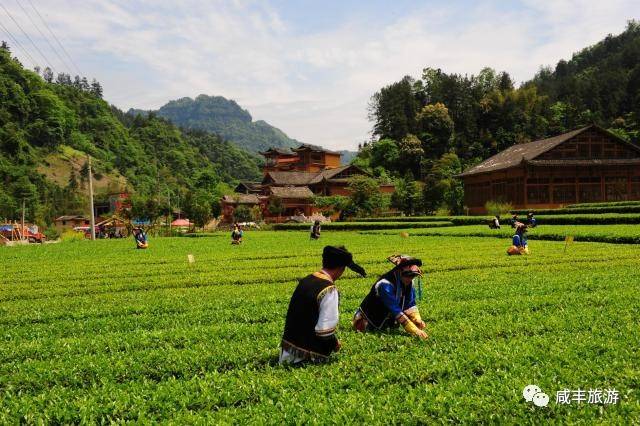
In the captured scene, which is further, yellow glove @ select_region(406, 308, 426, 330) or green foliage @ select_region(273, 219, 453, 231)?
green foliage @ select_region(273, 219, 453, 231)

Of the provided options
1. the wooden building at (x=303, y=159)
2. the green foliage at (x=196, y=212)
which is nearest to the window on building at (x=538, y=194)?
the green foliage at (x=196, y=212)

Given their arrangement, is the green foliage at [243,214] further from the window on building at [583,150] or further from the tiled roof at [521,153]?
the window on building at [583,150]

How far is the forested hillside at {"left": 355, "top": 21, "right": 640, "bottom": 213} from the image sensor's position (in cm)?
8125

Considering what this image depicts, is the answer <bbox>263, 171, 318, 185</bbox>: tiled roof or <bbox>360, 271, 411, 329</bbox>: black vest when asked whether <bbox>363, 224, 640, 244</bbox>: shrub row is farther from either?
<bbox>263, 171, 318, 185</bbox>: tiled roof

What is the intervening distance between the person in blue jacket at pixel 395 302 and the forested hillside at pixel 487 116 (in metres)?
65.5

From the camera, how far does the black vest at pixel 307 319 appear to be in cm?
613

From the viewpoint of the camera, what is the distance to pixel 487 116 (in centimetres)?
8706

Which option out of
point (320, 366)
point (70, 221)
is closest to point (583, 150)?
point (320, 366)

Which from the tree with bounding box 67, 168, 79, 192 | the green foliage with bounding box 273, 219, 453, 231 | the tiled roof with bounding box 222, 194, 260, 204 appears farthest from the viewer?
the tree with bounding box 67, 168, 79, 192

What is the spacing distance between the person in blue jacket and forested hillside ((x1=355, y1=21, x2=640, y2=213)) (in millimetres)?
65550

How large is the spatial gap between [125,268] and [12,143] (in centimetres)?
9802

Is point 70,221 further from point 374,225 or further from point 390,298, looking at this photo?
point 390,298

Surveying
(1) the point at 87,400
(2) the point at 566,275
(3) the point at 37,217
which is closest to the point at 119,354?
(1) the point at 87,400

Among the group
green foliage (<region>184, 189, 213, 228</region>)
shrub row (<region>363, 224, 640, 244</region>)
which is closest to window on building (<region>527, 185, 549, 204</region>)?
shrub row (<region>363, 224, 640, 244</region>)
